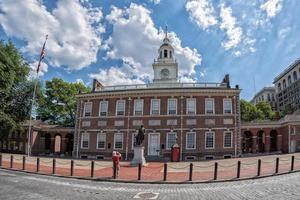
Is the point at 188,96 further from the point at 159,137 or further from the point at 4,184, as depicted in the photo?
the point at 4,184

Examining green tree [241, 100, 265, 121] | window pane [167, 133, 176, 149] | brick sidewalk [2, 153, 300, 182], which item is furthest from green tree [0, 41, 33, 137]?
green tree [241, 100, 265, 121]

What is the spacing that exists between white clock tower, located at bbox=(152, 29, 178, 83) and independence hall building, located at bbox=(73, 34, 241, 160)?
11608mm

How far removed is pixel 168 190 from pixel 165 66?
35.2 metres

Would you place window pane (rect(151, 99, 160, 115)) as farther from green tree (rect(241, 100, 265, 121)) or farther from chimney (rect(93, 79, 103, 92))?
green tree (rect(241, 100, 265, 121))

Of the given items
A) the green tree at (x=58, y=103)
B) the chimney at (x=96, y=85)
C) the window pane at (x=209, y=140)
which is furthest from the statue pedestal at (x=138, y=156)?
the green tree at (x=58, y=103)

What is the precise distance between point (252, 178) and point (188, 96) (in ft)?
59.4

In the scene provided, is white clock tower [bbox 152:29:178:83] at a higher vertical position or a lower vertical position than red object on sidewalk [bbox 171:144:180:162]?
higher

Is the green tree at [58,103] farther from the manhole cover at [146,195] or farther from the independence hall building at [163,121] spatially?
the manhole cover at [146,195]

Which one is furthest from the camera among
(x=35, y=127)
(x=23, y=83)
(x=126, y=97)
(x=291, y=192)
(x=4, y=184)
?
(x=35, y=127)

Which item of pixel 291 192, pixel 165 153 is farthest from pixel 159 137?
pixel 291 192

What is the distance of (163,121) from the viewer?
1222 inches

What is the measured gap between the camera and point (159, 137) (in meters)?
30.8

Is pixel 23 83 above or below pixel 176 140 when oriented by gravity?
above

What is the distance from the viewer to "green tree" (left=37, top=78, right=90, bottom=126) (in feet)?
Result: 160
